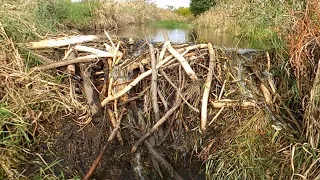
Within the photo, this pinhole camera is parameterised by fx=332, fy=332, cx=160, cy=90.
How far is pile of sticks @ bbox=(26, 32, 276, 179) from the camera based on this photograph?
412 centimetres

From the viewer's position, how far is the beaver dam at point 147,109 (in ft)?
12.1

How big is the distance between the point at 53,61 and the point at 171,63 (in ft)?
5.39

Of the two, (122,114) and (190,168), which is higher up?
(122,114)

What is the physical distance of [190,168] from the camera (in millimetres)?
3818

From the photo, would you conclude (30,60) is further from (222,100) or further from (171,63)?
(222,100)

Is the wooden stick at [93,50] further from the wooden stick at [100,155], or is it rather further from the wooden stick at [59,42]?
the wooden stick at [100,155]

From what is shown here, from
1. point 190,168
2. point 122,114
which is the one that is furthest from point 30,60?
point 190,168

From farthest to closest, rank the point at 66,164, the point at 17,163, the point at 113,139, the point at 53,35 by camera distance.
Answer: the point at 53,35 < the point at 113,139 < the point at 66,164 < the point at 17,163

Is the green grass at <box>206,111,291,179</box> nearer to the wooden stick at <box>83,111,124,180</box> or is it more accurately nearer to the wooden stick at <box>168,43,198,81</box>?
the wooden stick at <box>168,43,198,81</box>

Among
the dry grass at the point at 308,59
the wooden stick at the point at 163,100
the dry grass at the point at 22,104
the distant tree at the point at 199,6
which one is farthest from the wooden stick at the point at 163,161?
the distant tree at the point at 199,6

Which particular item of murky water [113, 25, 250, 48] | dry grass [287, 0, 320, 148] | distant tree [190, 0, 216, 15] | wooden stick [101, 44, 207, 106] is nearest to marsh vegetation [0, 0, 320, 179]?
dry grass [287, 0, 320, 148]

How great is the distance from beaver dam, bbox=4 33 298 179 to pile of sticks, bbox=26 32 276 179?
1cm

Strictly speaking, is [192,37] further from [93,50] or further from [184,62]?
[93,50]

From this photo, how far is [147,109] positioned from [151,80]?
0.38 m
